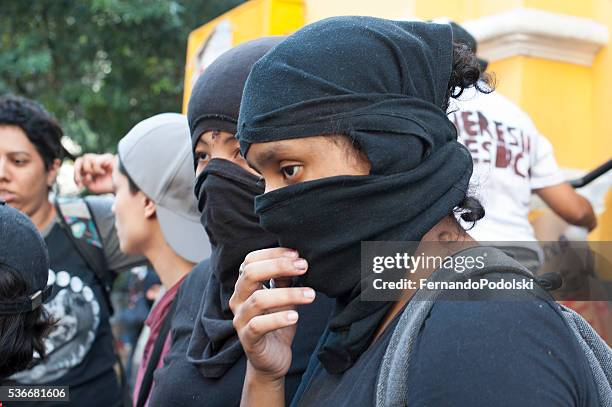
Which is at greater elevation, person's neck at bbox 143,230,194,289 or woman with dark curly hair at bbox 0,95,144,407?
person's neck at bbox 143,230,194,289

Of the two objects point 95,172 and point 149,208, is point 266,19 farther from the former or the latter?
point 149,208

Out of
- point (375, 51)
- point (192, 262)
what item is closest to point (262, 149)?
point (375, 51)

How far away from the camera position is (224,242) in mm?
2273

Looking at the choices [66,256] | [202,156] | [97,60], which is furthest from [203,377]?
[97,60]

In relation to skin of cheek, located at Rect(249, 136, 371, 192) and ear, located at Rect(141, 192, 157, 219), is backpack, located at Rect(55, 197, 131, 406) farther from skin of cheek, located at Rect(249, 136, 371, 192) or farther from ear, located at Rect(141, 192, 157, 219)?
skin of cheek, located at Rect(249, 136, 371, 192)

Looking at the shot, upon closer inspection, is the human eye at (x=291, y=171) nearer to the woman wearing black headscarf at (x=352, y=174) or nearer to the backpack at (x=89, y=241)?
the woman wearing black headscarf at (x=352, y=174)

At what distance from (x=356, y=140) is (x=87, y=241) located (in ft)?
8.53

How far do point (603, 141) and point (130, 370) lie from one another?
14.2 ft

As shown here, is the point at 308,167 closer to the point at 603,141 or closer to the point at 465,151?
the point at 465,151

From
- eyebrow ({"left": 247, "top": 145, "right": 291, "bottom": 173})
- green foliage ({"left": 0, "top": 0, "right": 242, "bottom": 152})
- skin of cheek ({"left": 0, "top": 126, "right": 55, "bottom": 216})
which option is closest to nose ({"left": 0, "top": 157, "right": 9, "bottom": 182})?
skin of cheek ({"left": 0, "top": 126, "right": 55, "bottom": 216})

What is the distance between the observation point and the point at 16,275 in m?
2.36

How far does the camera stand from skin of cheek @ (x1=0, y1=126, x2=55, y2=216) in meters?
3.91

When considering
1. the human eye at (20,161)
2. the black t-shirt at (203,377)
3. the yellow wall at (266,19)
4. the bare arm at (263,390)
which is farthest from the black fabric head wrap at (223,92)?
the yellow wall at (266,19)

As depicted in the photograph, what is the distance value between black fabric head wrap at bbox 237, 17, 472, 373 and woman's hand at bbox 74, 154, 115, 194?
2.48 m
